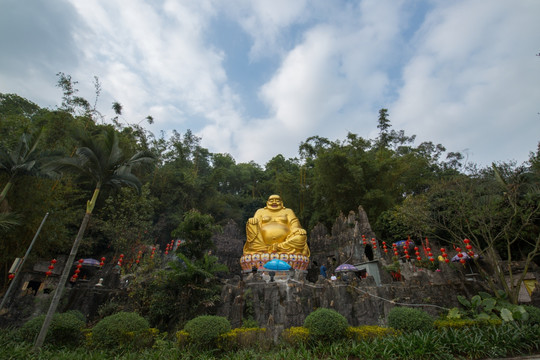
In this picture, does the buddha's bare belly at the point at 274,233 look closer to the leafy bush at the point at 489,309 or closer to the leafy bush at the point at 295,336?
the leafy bush at the point at 489,309

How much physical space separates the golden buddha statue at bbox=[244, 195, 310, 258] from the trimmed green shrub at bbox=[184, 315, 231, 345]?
6.26 metres

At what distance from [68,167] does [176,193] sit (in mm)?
9985

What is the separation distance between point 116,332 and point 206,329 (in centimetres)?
177

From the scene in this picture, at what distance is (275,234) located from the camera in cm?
1261

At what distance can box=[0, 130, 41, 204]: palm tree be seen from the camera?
7566mm

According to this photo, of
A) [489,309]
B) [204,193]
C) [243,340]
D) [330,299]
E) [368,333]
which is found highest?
[204,193]

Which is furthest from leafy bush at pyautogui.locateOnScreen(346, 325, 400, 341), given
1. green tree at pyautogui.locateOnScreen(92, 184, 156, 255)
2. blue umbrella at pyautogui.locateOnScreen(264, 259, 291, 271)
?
green tree at pyautogui.locateOnScreen(92, 184, 156, 255)

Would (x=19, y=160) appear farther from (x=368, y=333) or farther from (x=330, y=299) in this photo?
(x=368, y=333)

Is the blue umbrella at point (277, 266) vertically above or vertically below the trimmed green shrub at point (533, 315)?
above

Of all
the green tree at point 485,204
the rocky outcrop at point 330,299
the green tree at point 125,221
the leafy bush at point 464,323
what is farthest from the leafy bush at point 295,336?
the green tree at point 125,221

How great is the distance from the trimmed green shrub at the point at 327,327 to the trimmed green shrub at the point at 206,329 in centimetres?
162

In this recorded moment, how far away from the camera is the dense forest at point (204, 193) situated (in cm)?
832

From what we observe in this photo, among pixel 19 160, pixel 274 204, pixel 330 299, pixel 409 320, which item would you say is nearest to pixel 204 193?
pixel 274 204

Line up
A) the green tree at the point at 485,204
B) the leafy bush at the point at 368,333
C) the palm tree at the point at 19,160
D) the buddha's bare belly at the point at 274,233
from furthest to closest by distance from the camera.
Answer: the buddha's bare belly at the point at 274,233
the green tree at the point at 485,204
the palm tree at the point at 19,160
the leafy bush at the point at 368,333
